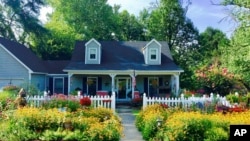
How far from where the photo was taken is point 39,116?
1101cm

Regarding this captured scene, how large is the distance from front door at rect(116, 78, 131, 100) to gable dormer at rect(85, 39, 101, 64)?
8.16ft

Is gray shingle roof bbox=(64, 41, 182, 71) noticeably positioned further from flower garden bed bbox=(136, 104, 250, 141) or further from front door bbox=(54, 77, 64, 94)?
flower garden bed bbox=(136, 104, 250, 141)

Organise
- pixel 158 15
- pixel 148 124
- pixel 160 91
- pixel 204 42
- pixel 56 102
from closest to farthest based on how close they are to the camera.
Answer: pixel 148 124, pixel 56 102, pixel 160 91, pixel 158 15, pixel 204 42

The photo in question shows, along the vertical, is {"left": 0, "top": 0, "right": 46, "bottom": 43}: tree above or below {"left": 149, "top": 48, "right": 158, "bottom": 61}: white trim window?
above

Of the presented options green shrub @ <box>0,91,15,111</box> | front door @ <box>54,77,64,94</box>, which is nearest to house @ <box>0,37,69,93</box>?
front door @ <box>54,77,64,94</box>

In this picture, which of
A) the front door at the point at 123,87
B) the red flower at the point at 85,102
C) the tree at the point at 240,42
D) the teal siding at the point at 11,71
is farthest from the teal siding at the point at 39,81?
the tree at the point at 240,42

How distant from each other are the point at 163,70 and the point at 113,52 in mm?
5527

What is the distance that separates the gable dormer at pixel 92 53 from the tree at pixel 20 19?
47.1ft

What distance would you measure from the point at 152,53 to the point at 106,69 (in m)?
4.51

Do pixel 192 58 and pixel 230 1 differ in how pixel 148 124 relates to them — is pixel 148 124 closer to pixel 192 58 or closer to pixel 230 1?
pixel 230 1

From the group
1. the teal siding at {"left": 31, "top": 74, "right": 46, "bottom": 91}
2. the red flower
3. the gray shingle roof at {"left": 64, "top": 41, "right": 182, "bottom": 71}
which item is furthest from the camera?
the teal siding at {"left": 31, "top": 74, "right": 46, "bottom": 91}

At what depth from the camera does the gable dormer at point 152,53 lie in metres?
30.1

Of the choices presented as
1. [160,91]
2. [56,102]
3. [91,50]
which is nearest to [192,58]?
[160,91]

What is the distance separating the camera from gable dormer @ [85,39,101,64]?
3001cm
